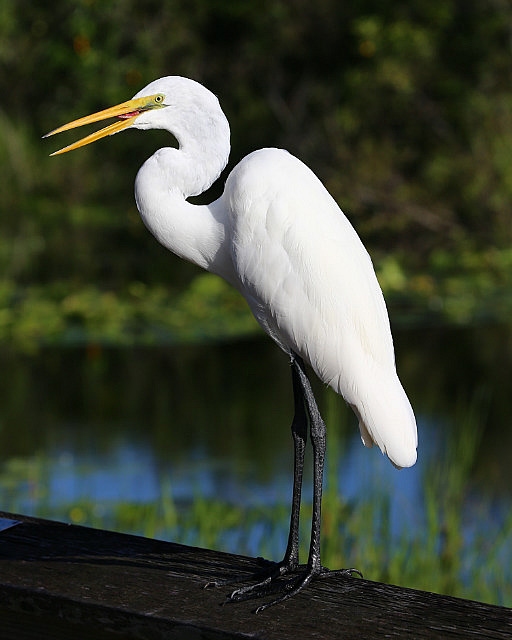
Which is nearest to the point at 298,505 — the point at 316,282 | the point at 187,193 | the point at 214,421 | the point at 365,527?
the point at 316,282

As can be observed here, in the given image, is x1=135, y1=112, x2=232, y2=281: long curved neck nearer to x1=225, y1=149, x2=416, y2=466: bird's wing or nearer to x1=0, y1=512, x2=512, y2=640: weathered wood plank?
x1=225, y1=149, x2=416, y2=466: bird's wing

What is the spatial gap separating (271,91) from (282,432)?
24.8ft

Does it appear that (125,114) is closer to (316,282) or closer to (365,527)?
(316,282)

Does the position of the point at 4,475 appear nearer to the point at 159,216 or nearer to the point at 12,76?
the point at 159,216

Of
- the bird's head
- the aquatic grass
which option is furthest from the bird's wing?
the aquatic grass

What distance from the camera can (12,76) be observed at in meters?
12.4

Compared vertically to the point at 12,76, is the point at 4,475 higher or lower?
lower

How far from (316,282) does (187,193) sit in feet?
0.86

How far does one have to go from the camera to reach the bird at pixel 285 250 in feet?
5.32

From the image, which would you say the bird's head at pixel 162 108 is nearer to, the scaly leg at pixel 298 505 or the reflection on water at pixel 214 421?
the scaly leg at pixel 298 505

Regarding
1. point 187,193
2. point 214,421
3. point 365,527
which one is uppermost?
point 214,421

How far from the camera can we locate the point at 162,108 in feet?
5.49

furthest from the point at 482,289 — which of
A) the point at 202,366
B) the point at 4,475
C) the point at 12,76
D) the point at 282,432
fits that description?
the point at 12,76

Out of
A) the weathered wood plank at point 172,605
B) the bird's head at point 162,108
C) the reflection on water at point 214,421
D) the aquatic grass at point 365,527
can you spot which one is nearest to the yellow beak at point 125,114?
the bird's head at point 162,108
